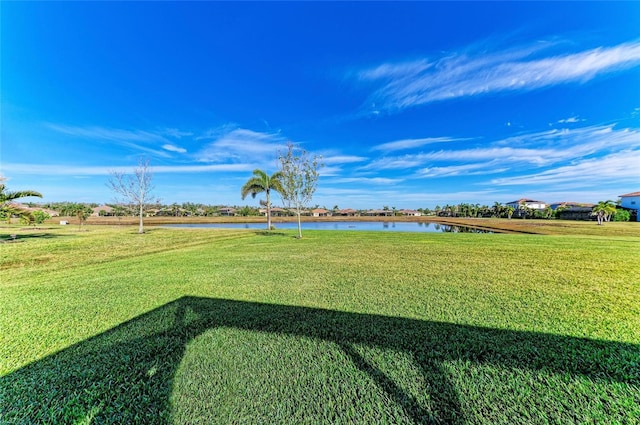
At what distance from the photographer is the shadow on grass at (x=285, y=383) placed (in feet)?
6.73

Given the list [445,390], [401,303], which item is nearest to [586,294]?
[401,303]

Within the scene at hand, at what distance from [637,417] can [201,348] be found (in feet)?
13.2

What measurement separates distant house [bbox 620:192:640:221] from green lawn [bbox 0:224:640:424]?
69688 mm

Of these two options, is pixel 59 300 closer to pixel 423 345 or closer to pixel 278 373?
pixel 278 373

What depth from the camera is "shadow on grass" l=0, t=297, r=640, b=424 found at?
205 cm

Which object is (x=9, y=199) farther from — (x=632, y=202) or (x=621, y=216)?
(x=632, y=202)

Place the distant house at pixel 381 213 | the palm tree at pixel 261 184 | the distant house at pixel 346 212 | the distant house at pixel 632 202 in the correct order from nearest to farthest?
the palm tree at pixel 261 184 → the distant house at pixel 632 202 → the distant house at pixel 346 212 → the distant house at pixel 381 213

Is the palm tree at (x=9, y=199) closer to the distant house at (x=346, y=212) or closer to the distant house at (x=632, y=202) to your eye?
the distant house at (x=632, y=202)

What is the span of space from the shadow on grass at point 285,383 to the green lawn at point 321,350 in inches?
0.6

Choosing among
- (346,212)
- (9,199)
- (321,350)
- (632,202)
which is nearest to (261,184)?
(9,199)

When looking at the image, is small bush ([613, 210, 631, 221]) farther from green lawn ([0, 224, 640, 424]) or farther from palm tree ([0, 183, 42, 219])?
palm tree ([0, 183, 42, 219])

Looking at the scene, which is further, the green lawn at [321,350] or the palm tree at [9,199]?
the palm tree at [9,199]

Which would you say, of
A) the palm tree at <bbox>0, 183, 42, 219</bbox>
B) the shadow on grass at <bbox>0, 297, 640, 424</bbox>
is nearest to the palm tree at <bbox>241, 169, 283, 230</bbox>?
the palm tree at <bbox>0, 183, 42, 219</bbox>

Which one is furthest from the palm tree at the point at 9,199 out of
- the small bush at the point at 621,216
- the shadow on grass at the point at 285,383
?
the small bush at the point at 621,216
